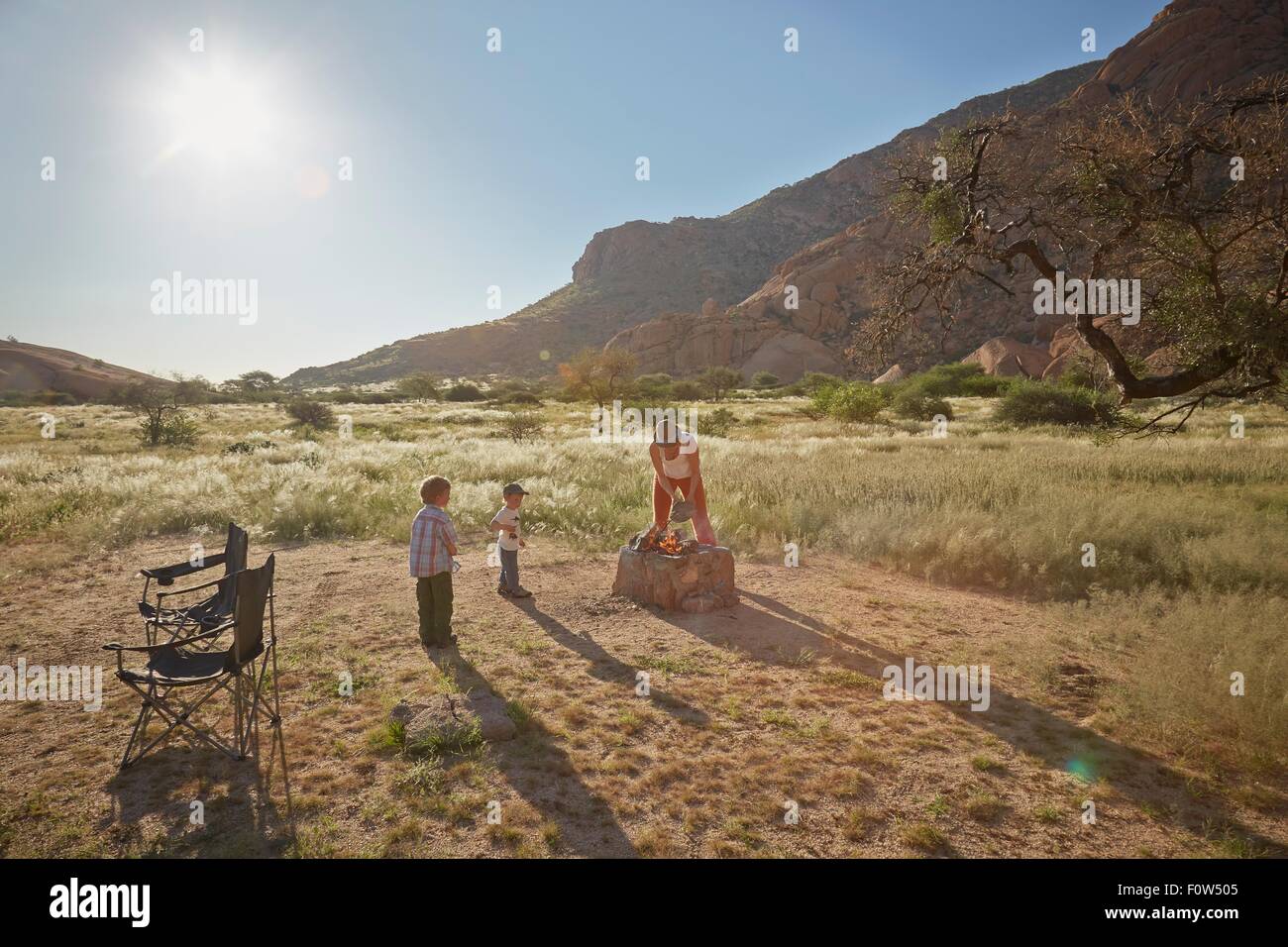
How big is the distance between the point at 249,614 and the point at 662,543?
455 centimetres

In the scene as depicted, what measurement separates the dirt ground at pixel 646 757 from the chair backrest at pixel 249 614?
30.2 inches

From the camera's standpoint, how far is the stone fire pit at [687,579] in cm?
717

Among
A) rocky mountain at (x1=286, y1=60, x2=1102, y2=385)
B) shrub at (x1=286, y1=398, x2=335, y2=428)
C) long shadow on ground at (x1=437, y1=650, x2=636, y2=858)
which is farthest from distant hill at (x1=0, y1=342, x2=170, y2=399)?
long shadow on ground at (x1=437, y1=650, x2=636, y2=858)

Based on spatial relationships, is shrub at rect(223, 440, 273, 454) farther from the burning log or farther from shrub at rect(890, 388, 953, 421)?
shrub at rect(890, 388, 953, 421)

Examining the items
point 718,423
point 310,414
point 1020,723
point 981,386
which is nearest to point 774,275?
point 981,386

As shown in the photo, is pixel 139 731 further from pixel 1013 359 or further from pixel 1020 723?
pixel 1013 359

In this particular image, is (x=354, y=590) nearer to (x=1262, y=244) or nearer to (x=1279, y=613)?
(x=1279, y=613)

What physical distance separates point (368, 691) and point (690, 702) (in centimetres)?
280

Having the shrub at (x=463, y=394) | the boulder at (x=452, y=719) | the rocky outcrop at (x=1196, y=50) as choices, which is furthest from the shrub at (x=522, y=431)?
the rocky outcrop at (x=1196, y=50)

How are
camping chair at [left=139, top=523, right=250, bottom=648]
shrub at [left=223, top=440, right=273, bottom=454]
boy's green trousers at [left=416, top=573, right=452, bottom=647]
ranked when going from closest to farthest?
camping chair at [left=139, top=523, right=250, bottom=648] → boy's green trousers at [left=416, top=573, right=452, bottom=647] → shrub at [left=223, top=440, right=273, bottom=454]

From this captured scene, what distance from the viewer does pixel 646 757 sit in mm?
4133

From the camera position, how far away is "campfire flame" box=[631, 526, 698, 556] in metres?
7.34

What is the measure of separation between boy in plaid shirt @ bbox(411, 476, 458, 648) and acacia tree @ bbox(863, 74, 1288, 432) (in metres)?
6.00

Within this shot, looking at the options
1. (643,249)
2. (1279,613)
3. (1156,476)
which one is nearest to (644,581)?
(1279,613)
